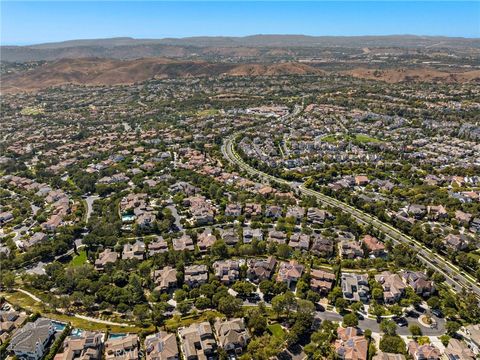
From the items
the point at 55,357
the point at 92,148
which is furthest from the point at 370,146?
the point at 55,357

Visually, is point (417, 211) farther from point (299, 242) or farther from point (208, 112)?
point (208, 112)

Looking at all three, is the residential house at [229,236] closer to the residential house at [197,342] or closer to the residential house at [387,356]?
the residential house at [197,342]

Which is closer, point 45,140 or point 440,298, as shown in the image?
point 440,298

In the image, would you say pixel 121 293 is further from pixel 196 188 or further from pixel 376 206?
pixel 376 206

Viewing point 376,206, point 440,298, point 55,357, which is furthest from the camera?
point 376,206

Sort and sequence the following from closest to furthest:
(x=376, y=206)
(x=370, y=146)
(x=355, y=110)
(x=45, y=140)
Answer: (x=376, y=206), (x=370, y=146), (x=45, y=140), (x=355, y=110)

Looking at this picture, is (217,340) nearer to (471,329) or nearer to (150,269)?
(150,269)
